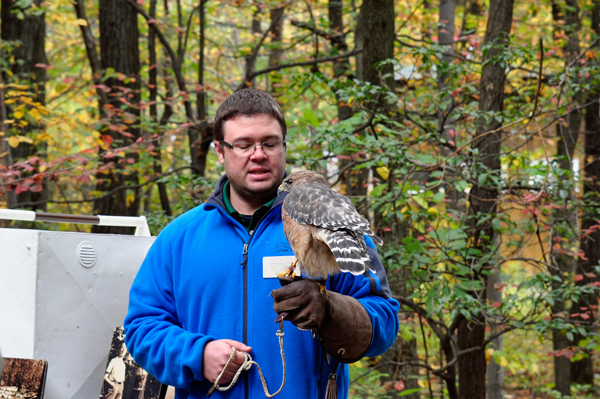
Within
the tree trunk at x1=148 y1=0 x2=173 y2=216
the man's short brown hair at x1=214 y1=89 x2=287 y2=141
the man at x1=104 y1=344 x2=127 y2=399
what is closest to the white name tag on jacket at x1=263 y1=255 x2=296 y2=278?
the man's short brown hair at x1=214 y1=89 x2=287 y2=141

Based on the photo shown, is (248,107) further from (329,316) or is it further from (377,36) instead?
(377,36)

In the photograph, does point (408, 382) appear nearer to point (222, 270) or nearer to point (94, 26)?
point (222, 270)

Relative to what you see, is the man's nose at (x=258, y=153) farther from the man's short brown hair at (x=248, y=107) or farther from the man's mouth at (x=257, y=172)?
the man's short brown hair at (x=248, y=107)

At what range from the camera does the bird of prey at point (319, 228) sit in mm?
1990

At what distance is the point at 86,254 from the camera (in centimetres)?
304

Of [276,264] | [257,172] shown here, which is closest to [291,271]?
[276,264]

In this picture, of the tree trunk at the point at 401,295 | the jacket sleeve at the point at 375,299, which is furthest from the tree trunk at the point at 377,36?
the jacket sleeve at the point at 375,299

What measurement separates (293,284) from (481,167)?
3.25 metres

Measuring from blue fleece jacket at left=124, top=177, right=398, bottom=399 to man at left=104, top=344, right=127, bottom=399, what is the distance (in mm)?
810

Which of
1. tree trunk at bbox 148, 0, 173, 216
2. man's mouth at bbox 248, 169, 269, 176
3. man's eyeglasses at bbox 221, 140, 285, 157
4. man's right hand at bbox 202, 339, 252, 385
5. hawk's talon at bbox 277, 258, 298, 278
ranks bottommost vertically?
man's right hand at bbox 202, 339, 252, 385

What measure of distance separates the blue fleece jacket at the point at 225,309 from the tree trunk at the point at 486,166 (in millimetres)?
3029

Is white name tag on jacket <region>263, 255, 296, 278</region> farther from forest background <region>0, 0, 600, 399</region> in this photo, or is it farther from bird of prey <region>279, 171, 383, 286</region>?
forest background <region>0, 0, 600, 399</region>

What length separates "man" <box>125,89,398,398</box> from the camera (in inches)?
79.1

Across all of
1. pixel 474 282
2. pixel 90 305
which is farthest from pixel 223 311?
pixel 474 282
